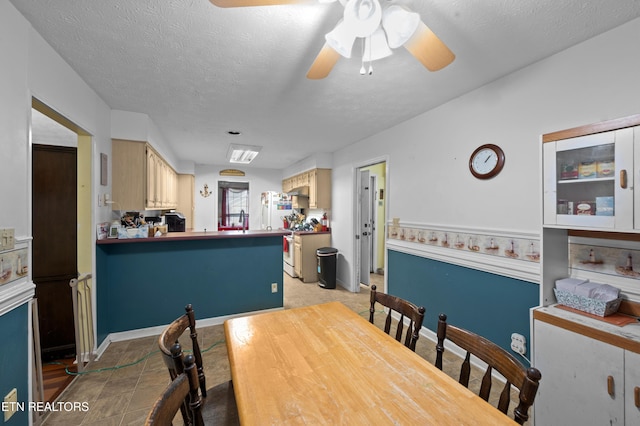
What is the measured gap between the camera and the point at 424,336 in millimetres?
2928

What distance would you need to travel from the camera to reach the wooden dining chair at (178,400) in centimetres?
73

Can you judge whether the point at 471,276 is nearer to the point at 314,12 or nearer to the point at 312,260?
the point at 314,12

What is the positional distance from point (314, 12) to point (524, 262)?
2.26 metres

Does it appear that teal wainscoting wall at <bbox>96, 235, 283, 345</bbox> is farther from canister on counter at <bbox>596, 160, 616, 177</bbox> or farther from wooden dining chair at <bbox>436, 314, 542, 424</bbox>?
canister on counter at <bbox>596, 160, 616, 177</bbox>

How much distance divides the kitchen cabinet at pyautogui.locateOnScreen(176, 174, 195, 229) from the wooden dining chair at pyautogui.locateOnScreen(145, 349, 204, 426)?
5472 millimetres

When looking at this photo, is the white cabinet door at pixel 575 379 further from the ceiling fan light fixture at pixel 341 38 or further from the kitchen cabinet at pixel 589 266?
the ceiling fan light fixture at pixel 341 38

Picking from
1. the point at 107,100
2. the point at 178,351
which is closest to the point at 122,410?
the point at 178,351

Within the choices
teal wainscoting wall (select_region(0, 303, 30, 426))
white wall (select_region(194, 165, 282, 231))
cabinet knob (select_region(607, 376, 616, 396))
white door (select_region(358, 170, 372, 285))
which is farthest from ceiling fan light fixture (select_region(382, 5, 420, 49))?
white wall (select_region(194, 165, 282, 231))

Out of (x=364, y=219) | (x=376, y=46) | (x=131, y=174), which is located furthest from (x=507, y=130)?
(x=131, y=174)

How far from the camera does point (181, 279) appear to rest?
3.02 m

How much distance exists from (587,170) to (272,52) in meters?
2.07

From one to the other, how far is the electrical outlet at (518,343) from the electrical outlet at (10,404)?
322 cm

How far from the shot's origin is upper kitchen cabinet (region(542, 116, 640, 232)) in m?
1.34

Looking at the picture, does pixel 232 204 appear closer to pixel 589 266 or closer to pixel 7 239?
pixel 7 239
